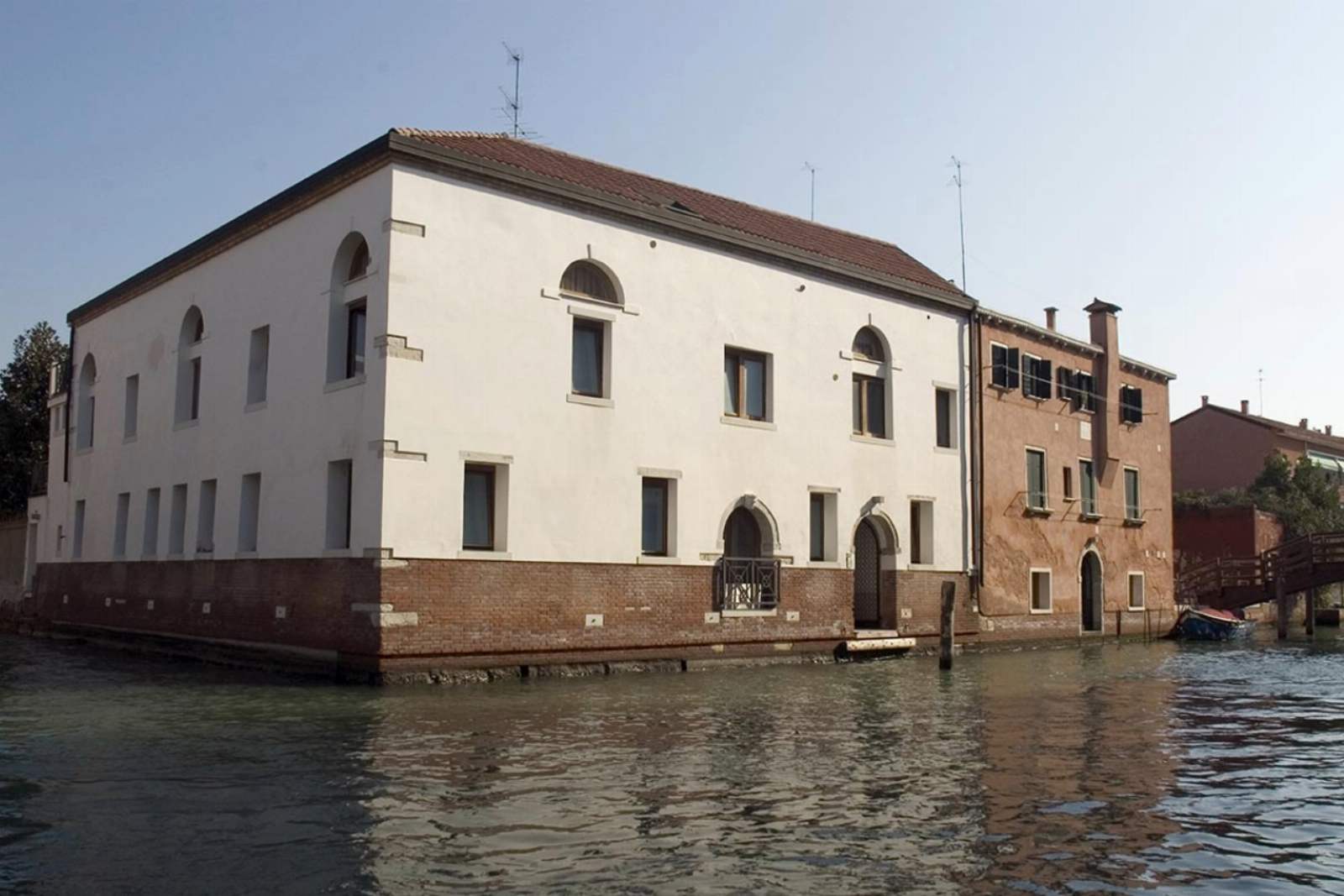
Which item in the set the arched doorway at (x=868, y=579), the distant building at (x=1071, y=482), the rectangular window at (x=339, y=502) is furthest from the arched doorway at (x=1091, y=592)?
the rectangular window at (x=339, y=502)

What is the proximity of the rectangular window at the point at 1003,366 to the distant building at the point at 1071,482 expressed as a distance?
0.03 m

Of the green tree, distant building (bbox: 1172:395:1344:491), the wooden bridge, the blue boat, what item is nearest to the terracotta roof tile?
the blue boat

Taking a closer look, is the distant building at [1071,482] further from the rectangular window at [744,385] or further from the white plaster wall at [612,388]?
the rectangular window at [744,385]

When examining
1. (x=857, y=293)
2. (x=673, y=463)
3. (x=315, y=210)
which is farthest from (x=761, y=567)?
(x=315, y=210)

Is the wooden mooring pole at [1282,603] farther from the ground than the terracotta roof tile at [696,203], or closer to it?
closer to it

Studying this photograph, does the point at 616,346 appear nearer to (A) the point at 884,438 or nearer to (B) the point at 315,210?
(B) the point at 315,210

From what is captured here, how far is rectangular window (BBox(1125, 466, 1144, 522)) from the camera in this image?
107 ft

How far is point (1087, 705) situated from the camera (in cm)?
1524

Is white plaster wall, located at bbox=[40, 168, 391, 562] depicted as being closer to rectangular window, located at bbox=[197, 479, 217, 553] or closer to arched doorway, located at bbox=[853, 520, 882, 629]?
rectangular window, located at bbox=[197, 479, 217, 553]

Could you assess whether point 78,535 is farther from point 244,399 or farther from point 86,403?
point 244,399

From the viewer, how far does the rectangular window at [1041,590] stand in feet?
94.3

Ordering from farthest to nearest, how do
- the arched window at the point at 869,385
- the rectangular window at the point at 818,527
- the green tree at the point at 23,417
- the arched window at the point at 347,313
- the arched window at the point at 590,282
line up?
the green tree at the point at 23,417
the arched window at the point at 869,385
the rectangular window at the point at 818,527
the arched window at the point at 590,282
the arched window at the point at 347,313

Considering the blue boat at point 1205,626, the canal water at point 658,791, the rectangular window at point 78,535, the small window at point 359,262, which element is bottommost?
the canal water at point 658,791

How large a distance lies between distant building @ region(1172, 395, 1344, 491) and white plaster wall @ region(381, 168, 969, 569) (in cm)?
3293
